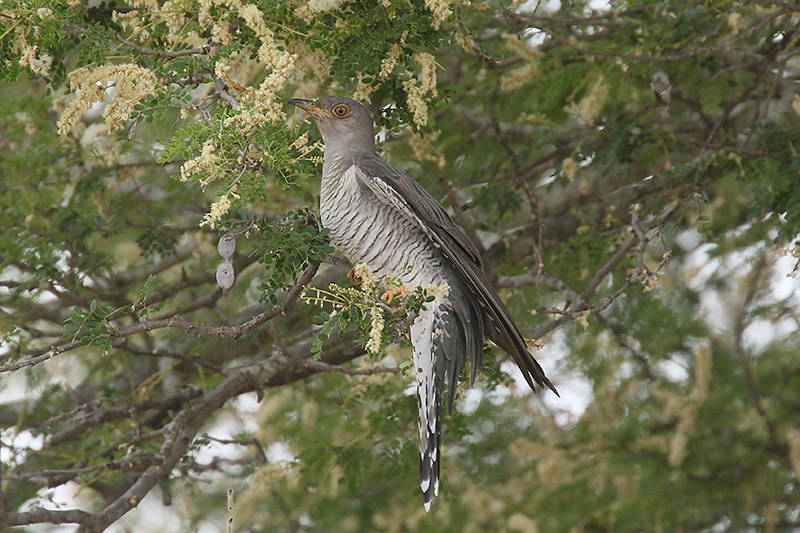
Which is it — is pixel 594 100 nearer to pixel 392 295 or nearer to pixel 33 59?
pixel 392 295

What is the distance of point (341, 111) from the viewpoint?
151 inches

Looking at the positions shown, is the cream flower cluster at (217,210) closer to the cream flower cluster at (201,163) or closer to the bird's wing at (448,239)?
the cream flower cluster at (201,163)

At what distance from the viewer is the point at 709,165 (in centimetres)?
470

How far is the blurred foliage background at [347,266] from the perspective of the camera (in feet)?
10.4

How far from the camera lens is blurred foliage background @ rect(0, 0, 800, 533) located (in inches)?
124

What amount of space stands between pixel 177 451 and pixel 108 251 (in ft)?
4.76

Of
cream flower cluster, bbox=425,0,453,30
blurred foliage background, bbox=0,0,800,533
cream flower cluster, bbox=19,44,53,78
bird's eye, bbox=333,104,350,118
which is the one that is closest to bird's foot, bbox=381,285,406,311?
blurred foliage background, bbox=0,0,800,533

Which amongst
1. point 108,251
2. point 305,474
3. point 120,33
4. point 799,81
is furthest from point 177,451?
point 799,81

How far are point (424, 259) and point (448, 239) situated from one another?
212 millimetres

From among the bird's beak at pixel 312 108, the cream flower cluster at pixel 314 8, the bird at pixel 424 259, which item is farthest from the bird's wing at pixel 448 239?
the cream flower cluster at pixel 314 8

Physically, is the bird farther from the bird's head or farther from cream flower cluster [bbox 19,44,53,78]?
cream flower cluster [bbox 19,44,53,78]

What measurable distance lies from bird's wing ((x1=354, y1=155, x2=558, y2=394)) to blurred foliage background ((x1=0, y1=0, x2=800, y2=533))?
0.13 meters

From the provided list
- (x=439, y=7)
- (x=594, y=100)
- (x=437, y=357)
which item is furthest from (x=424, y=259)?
(x=594, y=100)

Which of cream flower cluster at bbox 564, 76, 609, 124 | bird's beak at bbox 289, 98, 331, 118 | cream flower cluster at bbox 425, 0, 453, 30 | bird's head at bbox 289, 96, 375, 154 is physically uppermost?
cream flower cluster at bbox 425, 0, 453, 30
